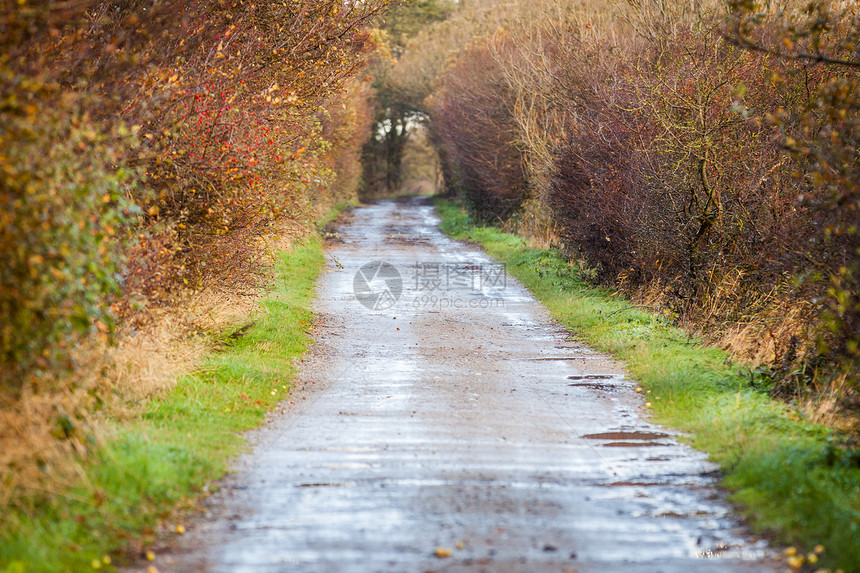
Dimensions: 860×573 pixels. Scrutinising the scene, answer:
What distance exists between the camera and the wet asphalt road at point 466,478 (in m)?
4.94

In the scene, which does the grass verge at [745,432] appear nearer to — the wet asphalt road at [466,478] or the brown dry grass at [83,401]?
the wet asphalt road at [466,478]

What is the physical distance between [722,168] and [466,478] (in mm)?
8129

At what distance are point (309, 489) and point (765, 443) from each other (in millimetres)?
3597

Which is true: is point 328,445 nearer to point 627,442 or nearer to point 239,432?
point 239,432

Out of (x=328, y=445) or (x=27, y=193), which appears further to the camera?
(x=328, y=445)

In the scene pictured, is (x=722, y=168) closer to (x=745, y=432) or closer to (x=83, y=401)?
(x=745, y=432)

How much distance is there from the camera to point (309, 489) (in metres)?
5.99

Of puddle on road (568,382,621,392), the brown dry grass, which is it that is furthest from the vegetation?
the brown dry grass

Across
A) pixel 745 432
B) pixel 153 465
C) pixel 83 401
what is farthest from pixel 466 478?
pixel 83 401

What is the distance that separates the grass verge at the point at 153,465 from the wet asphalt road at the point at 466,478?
28 centimetres

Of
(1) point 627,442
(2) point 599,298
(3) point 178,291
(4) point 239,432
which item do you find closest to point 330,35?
(3) point 178,291

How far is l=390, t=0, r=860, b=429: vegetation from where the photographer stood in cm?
780

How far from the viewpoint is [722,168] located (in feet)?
41.4

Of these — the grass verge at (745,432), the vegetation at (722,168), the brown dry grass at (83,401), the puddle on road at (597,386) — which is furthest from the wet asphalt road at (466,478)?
the vegetation at (722,168)
